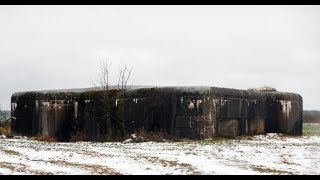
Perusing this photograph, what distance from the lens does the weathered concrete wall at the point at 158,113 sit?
1989 cm

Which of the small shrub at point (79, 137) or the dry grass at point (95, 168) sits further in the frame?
the small shrub at point (79, 137)

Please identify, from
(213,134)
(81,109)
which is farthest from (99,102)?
(213,134)

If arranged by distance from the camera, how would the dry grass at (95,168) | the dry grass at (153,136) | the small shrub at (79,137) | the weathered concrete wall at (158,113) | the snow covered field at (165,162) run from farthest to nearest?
the small shrub at (79,137) → the weathered concrete wall at (158,113) → the dry grass at (153,136) → the snow covered field at (165,162) → the dry grass at (95,168)

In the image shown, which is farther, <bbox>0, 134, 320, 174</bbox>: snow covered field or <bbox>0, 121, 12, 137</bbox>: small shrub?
<bbox>0, 121, 12, 137</bbox>: small shrub

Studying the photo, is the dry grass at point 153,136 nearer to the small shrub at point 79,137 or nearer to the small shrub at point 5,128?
the small shrub at point 79,137

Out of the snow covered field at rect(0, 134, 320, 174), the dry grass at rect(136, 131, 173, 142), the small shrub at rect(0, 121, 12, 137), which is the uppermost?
the snow covered field at rect(0, 134, 320, 174)

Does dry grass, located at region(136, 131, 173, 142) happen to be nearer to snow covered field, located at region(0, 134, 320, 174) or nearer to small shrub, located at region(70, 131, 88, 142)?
small shrub, located at region(70, 131, 88, 142)

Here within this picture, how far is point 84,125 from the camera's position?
2262 cm

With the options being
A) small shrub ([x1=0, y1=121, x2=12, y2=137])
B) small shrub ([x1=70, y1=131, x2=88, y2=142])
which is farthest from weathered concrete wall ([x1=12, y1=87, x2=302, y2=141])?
small shrub ([x1=0, y1=121, x2=12, y2=137])

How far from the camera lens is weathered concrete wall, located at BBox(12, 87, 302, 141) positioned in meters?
19.9

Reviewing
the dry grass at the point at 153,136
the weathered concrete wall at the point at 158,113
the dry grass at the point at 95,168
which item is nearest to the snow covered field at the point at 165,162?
the dry grass at the point at 95,168

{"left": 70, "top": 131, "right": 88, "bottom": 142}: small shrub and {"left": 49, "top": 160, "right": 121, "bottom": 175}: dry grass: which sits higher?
{"left": 49, "top": 160, "right": 121, "bottom": 175}: dry grass

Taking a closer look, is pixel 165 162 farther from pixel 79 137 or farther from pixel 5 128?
pixel 5 128
